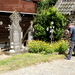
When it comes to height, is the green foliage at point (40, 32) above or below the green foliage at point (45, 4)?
below

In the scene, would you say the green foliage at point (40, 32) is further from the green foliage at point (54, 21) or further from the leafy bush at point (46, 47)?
the leafy bush at point (46, 47)

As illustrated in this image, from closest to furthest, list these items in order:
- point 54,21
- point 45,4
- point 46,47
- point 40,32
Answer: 1. point 46,47
2. point 54,21
3. point 40,32
4. point 45,4

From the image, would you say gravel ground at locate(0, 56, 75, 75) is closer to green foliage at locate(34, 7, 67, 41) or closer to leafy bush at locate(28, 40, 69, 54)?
leafy bush at locate(28, 40, 69, 54)

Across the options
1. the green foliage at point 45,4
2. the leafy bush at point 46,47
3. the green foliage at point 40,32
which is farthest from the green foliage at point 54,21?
the green foliage at point 45,4

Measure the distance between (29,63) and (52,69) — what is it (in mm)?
1114

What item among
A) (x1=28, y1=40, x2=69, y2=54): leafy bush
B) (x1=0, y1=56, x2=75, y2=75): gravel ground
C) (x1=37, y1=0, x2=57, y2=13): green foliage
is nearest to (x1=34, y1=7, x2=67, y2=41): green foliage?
(x1=28, y1=40, x2=69, y2=54): leafy bush

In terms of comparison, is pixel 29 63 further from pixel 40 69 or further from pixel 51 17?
pixel 51 17

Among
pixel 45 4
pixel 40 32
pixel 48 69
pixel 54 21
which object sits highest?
pixel 45 4

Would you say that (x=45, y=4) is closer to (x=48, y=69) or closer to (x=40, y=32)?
(x=40, y=32)

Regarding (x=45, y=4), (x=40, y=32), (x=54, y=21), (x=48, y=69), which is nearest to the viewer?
(x=48, y=69)

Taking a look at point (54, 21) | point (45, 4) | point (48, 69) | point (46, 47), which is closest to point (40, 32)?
point (54, 21)

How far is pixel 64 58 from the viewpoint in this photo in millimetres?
7844

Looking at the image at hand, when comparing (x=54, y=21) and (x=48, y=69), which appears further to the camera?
(x=54, y=21)

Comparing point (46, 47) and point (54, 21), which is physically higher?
point (54, 21)
